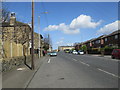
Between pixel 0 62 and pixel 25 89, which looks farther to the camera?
pixel 0 62

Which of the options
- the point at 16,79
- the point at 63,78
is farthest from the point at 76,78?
the point at 16,79

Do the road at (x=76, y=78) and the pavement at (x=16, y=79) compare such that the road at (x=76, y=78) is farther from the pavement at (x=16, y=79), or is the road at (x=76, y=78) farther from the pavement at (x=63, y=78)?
the pavement at (x=16, y=79)

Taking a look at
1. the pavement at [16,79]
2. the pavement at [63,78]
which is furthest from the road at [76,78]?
the pavement at [16,79]

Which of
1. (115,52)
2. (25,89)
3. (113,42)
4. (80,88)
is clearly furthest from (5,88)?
(113,42)

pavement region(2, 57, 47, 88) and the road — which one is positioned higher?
pavement region(2, 57, 47, 88)

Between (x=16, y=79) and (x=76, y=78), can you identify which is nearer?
(x=16, y=79)

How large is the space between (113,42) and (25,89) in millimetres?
52660

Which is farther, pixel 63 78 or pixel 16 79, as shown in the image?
pixel 63 78

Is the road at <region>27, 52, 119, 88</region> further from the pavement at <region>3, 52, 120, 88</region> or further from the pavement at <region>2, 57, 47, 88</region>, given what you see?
the pavement at <region>2, 57, 47, 88</region>

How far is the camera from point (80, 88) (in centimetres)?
667

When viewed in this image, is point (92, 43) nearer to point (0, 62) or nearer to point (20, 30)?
point (20, 30)

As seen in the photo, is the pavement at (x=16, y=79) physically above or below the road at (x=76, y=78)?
above

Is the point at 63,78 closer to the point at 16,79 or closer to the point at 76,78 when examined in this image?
the point at 76,78

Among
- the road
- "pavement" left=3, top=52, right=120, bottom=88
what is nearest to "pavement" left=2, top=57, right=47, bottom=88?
"pavement" left=3, top=52, right=120, bottom=88
